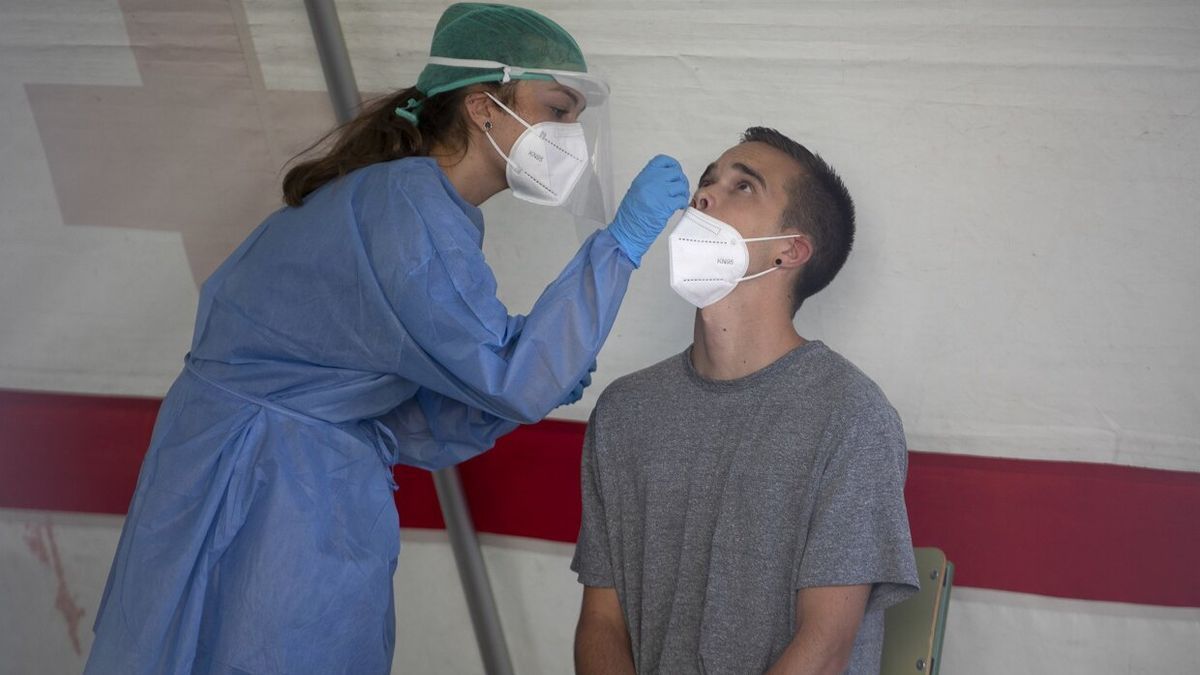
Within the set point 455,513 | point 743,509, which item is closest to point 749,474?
point 743,509

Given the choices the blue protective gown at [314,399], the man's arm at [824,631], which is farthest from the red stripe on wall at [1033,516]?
the blue protective gown at [314,399]

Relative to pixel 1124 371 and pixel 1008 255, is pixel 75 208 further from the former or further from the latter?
pixel 1124 371

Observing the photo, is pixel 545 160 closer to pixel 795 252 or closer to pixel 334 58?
pixel 795 252

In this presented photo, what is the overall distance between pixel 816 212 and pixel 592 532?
1.98 ft

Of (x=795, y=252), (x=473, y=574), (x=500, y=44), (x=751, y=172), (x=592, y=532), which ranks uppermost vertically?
(x=500, y=44)

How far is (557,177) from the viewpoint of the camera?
1.93 metres

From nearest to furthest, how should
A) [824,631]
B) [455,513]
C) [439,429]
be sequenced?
[824,631]
[439,429]
[455,513]

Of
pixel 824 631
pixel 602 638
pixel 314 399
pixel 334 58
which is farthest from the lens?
pixel 334 58

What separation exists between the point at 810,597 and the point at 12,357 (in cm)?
185

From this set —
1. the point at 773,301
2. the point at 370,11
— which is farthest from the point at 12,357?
the point at 773,301

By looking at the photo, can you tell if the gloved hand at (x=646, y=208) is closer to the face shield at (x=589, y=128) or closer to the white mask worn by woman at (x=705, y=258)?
the white mask worn by woman at (x=705, y=258)

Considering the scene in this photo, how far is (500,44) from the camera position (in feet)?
6.26

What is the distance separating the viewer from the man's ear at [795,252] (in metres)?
1.93

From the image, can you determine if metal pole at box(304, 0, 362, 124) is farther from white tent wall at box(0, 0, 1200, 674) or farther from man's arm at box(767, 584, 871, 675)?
man's arm at box(767, 584, 871, 675)
